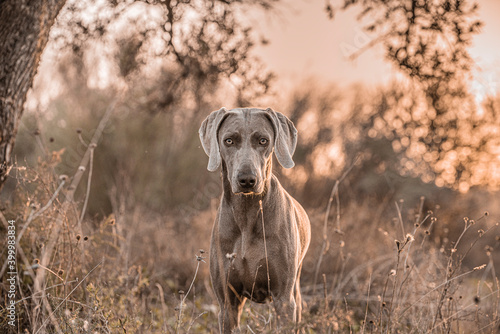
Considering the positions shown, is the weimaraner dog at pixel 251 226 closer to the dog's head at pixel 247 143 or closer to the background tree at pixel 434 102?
the dog's head at pixel 247 143

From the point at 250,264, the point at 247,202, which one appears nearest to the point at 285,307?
the point at 250,264

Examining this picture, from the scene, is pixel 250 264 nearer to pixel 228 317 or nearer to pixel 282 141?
pixel 228 317

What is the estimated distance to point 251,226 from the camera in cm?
345

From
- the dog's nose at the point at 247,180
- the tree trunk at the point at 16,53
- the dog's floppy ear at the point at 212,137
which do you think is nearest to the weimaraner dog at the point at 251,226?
the dog's floppy ear at the point at 212,137

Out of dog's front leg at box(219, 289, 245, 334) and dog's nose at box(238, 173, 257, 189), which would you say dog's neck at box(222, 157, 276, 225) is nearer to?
dog's nose at box(238, 173, 257, 189)

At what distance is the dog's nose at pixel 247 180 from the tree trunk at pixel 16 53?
5.53 ft

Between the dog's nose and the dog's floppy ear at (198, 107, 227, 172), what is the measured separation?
30 centimetres

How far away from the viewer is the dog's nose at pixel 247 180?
3096mm

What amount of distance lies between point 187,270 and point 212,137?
14.3ft

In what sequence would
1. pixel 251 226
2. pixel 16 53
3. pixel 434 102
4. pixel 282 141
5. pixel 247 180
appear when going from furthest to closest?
pixel 434 102 < pixel 16 53 < pixel 282 141 < pixel 251 226 < pixel 247 180

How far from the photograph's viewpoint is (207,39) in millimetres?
5406

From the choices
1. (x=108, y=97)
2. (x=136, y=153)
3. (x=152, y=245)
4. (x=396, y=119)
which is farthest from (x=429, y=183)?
(x=108, y=97)

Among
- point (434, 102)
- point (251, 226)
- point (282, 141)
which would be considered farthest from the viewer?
point (434, 102)

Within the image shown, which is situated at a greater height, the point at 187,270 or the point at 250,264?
the point at 250,264
